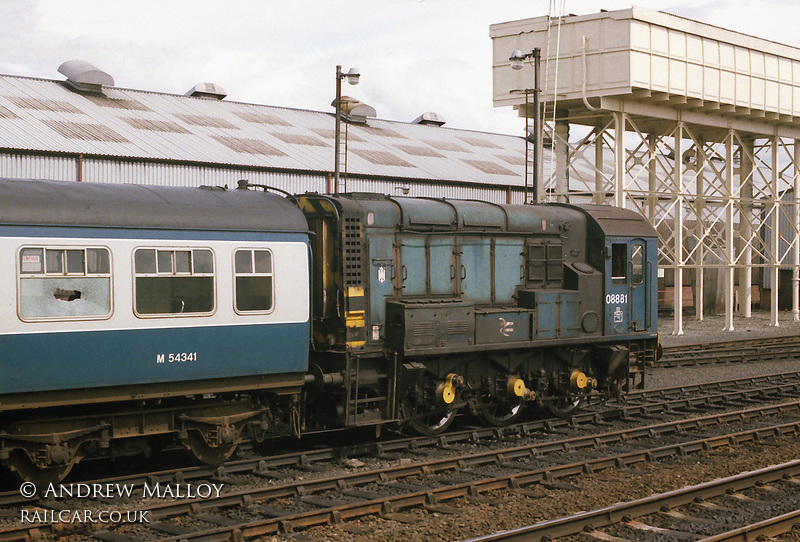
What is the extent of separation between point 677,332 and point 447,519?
2593 centimetres

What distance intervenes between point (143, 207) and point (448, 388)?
5851mm

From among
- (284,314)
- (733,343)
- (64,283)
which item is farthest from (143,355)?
(733,343)

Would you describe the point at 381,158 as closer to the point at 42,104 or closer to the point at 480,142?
the point at 480,142

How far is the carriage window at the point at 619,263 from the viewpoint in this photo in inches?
681

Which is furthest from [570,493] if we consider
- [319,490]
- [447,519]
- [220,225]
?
[220,225]

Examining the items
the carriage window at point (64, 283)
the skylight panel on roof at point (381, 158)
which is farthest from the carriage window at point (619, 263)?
the skylight panel on roof at point (381, 158)

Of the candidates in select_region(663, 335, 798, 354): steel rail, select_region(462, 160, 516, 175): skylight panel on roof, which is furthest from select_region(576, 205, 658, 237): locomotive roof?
select_region(462, 160, 516, 175): skylight panel on roof

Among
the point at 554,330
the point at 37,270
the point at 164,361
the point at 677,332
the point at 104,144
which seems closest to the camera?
the point at 37,270

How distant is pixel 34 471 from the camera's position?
438 inches

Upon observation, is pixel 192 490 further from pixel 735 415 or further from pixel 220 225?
pixel 735 415

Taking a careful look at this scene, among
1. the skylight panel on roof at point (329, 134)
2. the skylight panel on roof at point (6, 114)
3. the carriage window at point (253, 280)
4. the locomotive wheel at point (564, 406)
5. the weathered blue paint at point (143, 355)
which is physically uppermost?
the skylight panel on roof at point (329, 134)

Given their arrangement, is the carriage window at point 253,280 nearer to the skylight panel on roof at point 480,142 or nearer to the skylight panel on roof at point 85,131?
the skylight panel on roof at point 85,131

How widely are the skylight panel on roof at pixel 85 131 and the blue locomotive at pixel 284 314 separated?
729 inches

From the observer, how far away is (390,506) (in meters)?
10.9
